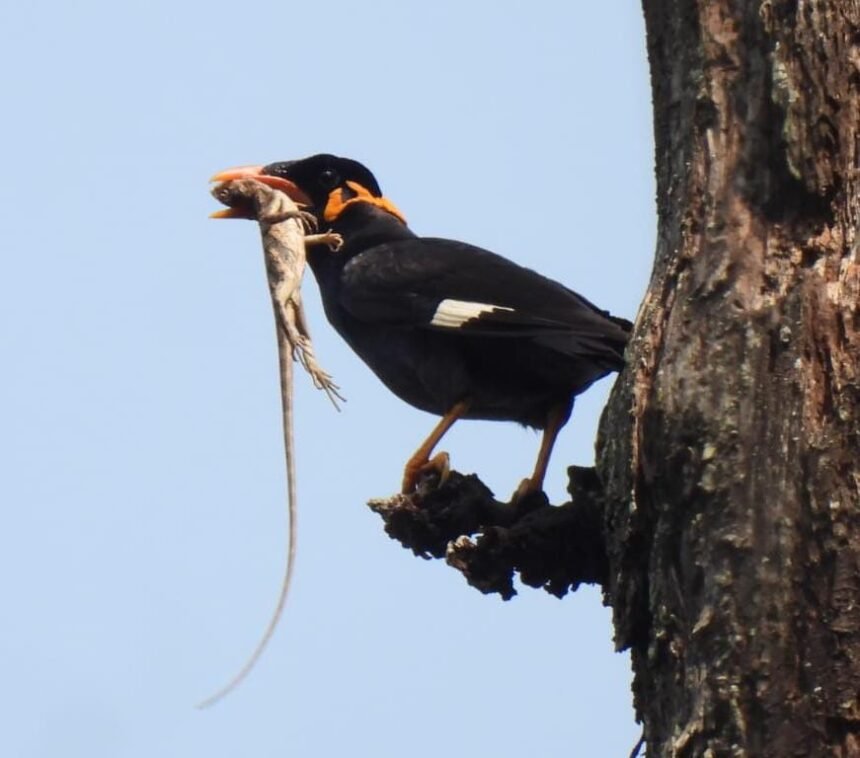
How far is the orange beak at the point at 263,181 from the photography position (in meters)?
5.66

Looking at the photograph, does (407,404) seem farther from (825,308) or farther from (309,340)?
(825,308)

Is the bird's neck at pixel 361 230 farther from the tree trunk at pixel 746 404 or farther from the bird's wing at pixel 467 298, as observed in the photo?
the tree trunk at pixel 746 404

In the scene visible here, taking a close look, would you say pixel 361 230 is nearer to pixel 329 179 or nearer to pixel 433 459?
pixel 329 179

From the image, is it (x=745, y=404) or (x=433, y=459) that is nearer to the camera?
(x=745, y=404)

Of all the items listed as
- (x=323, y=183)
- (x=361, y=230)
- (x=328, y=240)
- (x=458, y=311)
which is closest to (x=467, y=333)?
(x=458, y=311)

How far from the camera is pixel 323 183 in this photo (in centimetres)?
603

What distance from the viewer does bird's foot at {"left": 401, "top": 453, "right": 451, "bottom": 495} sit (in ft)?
14.4

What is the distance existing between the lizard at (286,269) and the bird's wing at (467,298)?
21 centimetres

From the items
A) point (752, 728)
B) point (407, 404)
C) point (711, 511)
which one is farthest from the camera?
point (407, 404)

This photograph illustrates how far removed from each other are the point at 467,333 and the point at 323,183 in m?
1.52

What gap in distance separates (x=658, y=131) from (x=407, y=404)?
5.39ft

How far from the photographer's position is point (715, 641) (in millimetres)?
2998

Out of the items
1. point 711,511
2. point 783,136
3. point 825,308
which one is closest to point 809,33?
point 783,136

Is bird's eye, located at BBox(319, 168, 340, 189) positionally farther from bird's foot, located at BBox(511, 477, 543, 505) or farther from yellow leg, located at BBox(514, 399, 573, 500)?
bird's foot, located at BBox(511, 477, 543, 505)
